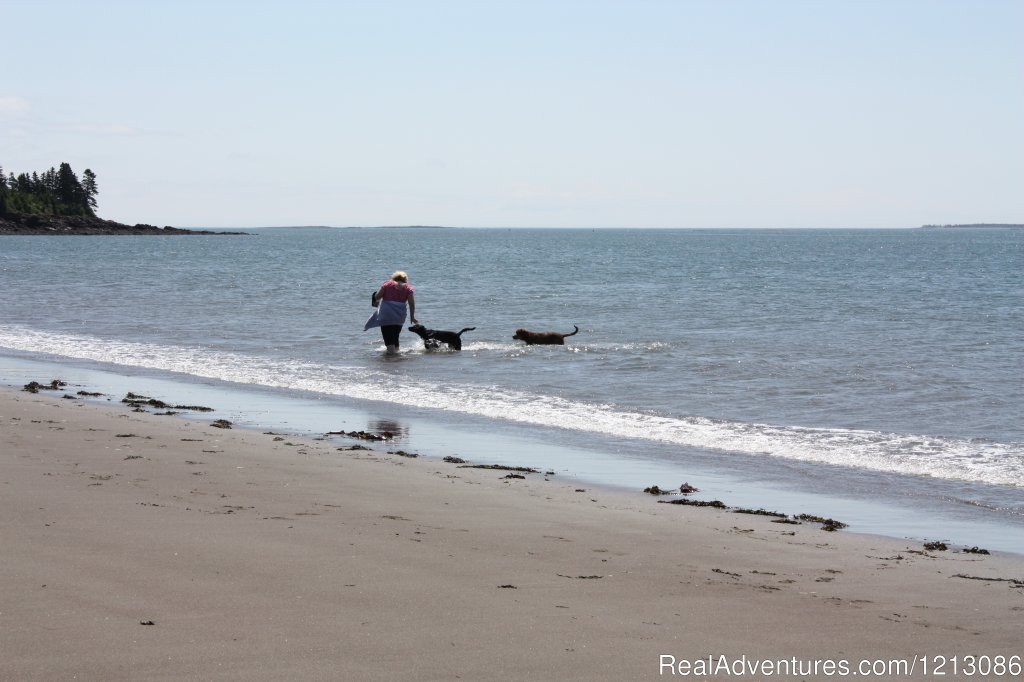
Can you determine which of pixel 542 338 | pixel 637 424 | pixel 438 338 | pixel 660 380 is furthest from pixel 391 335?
pixel 637 424

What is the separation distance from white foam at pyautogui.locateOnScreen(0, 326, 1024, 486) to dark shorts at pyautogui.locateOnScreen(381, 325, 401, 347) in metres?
1.90

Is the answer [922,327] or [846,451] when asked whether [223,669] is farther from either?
[922,327]

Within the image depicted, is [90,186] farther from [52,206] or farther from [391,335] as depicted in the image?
[391,335]

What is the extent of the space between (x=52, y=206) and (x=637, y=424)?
5740 inches

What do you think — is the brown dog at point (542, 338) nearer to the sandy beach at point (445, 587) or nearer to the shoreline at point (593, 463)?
the shoreline at point (593, 463)

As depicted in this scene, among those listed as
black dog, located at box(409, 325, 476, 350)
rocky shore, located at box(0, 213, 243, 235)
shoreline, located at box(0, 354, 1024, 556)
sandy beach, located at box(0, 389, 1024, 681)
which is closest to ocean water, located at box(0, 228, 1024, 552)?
shoreline, located at box(0, 354, 1024, 556)

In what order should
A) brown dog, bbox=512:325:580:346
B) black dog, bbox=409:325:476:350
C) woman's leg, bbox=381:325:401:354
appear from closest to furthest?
woman's leg, bbox=381:325:401:354
black dog, bbox=409:325:476:350
brown dog, bbox=512:325:580:346

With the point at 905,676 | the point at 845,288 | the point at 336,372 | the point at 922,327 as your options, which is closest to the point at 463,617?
the point at 905,676

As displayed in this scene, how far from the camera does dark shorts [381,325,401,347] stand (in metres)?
19.2

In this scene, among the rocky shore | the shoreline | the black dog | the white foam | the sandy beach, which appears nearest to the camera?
the sandy beach

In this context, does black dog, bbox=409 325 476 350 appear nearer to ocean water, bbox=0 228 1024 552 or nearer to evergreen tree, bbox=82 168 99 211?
ocean water, bbox=0 228 1024 552

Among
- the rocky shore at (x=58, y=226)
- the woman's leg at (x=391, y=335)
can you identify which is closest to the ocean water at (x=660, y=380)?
the woman's leg at (x=391, y=335)

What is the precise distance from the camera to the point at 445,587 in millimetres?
5184

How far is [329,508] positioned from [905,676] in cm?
396
